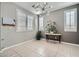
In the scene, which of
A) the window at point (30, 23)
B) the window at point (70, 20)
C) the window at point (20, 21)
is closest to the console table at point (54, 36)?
the window at point (70, 20)

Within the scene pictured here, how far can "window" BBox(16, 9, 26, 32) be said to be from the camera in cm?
454

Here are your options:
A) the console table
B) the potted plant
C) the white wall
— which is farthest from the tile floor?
the potted plant

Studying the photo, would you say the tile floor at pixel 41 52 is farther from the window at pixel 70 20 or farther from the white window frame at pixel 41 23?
the white window frame at pixel 41 23

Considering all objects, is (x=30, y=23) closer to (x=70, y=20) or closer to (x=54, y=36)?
(x=54, y=36)

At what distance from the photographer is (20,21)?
15.5 feet

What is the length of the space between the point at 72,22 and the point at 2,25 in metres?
3.94

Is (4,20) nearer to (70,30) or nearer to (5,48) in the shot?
(5,48)

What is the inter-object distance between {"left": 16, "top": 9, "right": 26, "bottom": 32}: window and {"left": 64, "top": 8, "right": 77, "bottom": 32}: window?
2.82 meters

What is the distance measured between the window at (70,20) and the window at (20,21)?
282 cm

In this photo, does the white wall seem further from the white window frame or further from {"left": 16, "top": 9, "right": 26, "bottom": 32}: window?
the white window frame

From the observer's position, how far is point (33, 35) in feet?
20.5

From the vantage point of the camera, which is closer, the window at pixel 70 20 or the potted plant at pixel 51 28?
the window at pixel 70 20

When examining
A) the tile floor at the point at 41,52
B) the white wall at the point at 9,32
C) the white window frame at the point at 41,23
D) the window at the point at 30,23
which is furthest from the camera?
the white window frame at the point at 41,23

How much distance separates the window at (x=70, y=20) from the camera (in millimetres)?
4466
